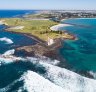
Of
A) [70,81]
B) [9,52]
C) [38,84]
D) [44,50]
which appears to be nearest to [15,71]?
[38,84]

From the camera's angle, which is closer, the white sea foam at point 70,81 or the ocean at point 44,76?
the ocean at point 44,76

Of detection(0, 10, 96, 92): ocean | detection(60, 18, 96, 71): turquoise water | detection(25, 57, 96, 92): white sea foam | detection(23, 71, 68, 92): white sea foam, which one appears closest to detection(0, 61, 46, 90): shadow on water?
detection(0, 10, 96, 92): ocean

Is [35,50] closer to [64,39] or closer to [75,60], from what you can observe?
[75,60]

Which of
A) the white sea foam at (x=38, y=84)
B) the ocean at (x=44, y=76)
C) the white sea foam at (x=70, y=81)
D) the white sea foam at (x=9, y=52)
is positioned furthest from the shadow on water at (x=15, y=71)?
the white sea foam at (x=9, y=52)

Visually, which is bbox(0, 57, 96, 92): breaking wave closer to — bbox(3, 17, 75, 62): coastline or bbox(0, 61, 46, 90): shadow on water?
bbox(0, 61, 46, 90): shadow on water

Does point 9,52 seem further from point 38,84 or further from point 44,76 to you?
point 38,84

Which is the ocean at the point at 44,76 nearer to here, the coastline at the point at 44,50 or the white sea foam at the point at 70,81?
the white sea foam at the point at 70,81

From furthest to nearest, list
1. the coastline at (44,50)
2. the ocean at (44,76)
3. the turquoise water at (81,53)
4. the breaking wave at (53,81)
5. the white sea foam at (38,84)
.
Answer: the coastline at (44,50), the turquoise water at (81,53), the ocean at (44,76), the breaking wave at (53,81), the white sea foam at (38,84)

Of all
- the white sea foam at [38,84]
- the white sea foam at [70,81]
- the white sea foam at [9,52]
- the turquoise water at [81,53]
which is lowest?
the turquoise water at [81,53]

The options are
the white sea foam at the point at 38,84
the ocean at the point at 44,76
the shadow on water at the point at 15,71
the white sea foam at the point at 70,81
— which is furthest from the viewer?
the shadow on water at the point at 15,71

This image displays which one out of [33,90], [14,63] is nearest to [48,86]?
[33,90]
